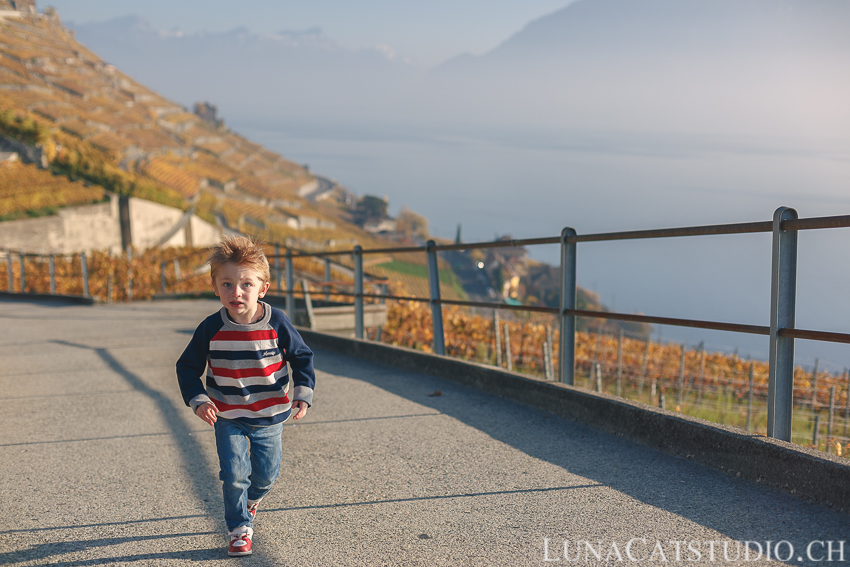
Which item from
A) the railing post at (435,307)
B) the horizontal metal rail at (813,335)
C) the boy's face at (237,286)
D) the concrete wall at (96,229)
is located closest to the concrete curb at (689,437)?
the horizontal metal rail at (813,335)

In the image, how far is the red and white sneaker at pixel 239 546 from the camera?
8.86 feet

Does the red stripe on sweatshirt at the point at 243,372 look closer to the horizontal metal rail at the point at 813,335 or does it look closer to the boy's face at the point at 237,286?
the boy's face at the point at 237,286

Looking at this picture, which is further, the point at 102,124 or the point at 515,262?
the point at 102,124

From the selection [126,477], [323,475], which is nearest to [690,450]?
[323,475]

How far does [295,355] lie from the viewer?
9.16ft

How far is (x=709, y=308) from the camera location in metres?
154

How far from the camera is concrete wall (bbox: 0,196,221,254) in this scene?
43656 mm

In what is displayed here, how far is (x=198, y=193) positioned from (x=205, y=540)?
99.6 meters

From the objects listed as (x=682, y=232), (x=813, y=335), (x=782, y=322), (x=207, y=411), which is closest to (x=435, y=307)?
(x=682, y=232)

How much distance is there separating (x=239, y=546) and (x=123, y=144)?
10663cm

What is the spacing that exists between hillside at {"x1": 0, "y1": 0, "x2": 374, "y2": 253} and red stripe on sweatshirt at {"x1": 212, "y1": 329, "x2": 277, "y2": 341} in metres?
46.5

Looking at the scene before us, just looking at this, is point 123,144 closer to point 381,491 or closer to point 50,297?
point 50,297

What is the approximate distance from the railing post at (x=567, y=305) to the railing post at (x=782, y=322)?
1469 mm

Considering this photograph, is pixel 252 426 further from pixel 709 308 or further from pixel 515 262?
pixel 709 308
